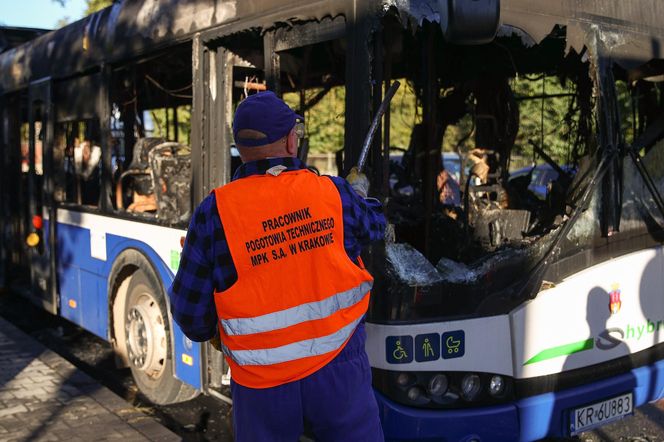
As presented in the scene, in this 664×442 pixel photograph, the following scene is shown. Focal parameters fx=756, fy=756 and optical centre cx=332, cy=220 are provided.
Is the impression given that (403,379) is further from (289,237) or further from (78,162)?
(78,162)

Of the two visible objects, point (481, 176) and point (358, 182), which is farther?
point (481, 176)

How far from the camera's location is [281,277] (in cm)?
235

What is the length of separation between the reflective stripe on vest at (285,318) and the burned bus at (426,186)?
933 millimetres

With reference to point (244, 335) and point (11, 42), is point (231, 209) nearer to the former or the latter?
point (244, 335)

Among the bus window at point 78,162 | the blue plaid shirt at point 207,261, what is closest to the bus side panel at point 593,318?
the blue plaid shirt at point 207,261

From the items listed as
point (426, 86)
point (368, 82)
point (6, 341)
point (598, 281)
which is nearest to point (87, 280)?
point (6, 341)

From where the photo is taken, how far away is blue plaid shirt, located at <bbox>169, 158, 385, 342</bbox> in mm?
2387

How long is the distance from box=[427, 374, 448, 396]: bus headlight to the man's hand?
958 millimetres

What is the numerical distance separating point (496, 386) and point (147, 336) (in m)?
2.73

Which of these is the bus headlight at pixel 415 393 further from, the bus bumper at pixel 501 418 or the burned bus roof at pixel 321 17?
the burned bus roof at pixel 321 17

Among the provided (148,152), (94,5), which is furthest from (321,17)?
(94,5)

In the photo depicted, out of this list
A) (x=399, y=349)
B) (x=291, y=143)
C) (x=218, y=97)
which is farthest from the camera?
(x=218, y=97)

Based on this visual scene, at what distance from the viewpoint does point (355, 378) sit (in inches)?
97.3

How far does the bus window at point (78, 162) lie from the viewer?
598 cm
